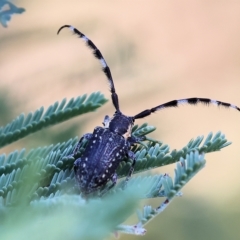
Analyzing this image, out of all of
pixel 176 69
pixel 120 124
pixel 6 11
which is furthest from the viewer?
pixel 176 69

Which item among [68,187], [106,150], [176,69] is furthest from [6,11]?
[176,69]

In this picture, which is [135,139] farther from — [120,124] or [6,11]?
[6,11]

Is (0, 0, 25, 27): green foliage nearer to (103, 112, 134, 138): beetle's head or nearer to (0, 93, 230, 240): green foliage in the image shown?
(0, 93, 230, 240): green foliage

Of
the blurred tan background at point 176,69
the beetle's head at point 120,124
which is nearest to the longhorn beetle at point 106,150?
the beetle's head at point 120,124

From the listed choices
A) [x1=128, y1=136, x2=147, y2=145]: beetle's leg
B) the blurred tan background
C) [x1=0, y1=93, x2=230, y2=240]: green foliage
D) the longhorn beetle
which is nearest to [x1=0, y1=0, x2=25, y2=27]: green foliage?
[x1=0, y1=93, x2=230, y2=240]: green foliage

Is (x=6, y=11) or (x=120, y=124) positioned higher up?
(x=120, y=124)

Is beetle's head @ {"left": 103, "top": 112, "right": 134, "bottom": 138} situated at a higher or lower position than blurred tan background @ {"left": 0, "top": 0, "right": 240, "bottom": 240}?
lower
